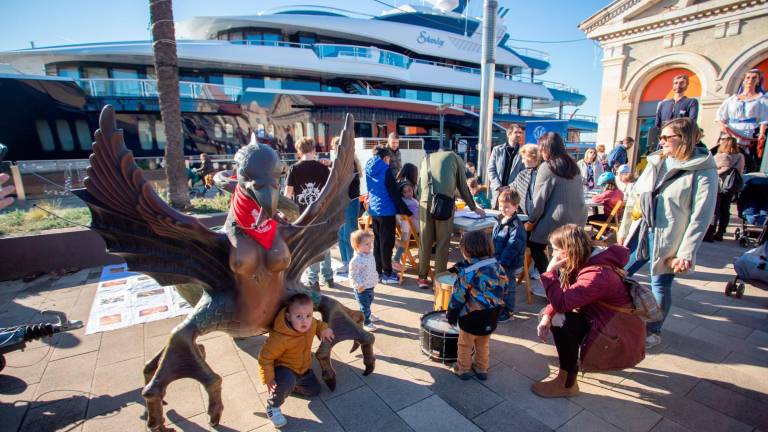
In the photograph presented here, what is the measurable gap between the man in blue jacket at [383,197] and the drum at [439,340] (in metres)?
1.68

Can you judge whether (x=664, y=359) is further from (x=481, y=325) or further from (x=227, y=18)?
(x=227, y=18)

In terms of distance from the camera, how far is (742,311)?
3789mm

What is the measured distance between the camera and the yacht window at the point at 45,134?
1329 cm

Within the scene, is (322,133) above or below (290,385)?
above

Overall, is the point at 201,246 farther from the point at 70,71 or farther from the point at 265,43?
the point at 265,43

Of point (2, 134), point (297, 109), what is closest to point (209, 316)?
point (2, 134)

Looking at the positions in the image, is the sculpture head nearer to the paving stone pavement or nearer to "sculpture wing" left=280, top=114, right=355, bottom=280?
"sculpture wing" left=280, top=114, right=355, bottom=280

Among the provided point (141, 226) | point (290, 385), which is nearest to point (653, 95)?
point (290, 385)

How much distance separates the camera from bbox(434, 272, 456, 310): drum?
3305mm

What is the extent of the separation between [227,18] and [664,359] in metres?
25.4

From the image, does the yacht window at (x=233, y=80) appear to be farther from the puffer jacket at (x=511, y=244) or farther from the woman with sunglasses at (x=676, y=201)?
the woman with sunglasses at (x=676, y=201)

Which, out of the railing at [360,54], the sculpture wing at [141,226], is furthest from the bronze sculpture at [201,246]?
the railing at [360,54]

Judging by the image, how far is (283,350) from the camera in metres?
2.39

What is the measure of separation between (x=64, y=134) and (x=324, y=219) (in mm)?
16542
